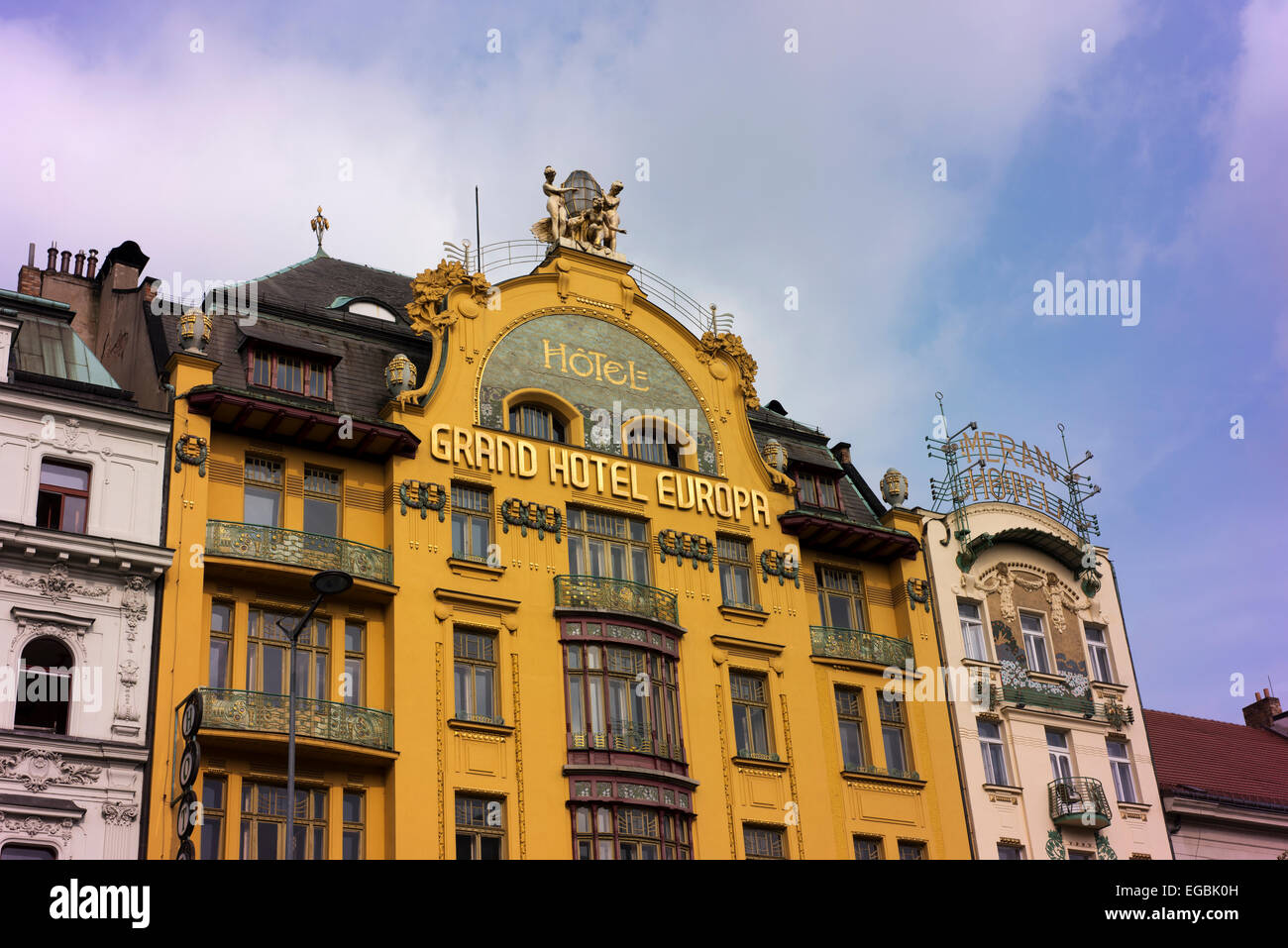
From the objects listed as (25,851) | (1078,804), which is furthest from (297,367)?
(1078,804)

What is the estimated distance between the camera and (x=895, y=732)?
40219 millimetres

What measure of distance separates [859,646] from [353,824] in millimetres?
13803

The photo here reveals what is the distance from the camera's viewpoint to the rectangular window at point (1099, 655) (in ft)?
146

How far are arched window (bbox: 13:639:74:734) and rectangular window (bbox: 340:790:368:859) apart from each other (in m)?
5.69

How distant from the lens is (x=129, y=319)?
38312 mm

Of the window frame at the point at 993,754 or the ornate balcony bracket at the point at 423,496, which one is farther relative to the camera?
the window frame at the point at 993,754

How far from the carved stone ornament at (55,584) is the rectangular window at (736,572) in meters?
14.7

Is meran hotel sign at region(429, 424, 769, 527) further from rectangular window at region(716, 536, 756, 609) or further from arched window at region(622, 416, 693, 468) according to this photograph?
arched window at region(622, 416, 693, 468)

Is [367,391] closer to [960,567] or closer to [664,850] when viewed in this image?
[664,850]

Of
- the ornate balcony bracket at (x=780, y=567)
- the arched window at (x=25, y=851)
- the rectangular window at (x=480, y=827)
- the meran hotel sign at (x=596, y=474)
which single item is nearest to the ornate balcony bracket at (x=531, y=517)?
the meran hotel sign at (x=596, y=474)

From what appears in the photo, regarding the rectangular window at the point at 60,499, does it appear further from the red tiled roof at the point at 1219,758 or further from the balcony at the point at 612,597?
the red tiled roof at the point at 1219,758

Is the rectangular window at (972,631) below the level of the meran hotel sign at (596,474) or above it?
below
